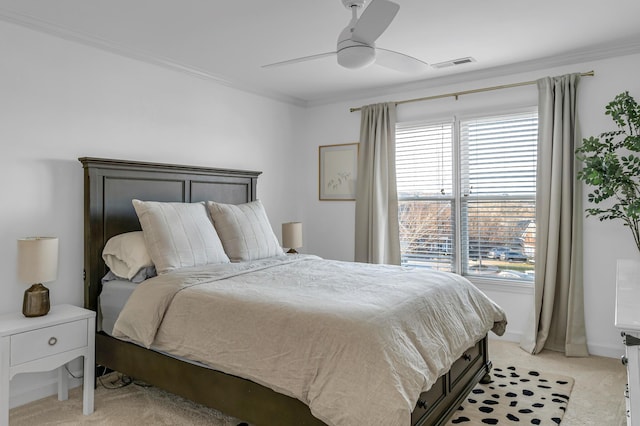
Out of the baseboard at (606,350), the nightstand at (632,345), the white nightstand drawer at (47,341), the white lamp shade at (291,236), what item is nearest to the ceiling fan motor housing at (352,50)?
the nightstand at (632,345)

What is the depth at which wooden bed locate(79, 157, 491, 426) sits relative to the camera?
2074mm

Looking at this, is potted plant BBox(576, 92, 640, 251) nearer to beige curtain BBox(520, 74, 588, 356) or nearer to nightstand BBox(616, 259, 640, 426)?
beige curtain BBox(520, 74, 588, 356)

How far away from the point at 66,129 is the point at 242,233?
58.4 inches

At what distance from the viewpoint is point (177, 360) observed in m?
2.39

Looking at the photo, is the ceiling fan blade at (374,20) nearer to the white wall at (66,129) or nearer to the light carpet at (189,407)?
the white wall at (66,129)

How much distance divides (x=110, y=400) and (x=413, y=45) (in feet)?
11.1

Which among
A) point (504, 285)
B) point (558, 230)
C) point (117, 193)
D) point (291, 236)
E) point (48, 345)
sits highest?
point (117, 193)

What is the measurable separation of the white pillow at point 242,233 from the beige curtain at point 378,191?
4.24 ft

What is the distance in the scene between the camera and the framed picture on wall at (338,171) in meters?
4.85

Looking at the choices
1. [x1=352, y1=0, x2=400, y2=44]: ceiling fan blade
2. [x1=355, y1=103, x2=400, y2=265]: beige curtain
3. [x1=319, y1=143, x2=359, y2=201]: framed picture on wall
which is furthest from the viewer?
[x1=319, y1=143, x2=359, y2=201]: framed picture on wall

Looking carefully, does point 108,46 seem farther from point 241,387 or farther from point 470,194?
point 470,194

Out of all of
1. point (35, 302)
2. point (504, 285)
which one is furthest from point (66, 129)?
point (504, 285)

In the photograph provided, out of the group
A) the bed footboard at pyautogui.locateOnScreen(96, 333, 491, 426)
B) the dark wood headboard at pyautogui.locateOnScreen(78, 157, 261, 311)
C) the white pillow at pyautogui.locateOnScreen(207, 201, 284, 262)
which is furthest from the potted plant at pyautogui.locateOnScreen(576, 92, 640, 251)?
the dark wood headboard at pyautogui.locateOnScreen(78, 157, 261, 311)

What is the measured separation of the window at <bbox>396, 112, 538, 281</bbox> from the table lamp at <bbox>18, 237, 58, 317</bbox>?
3.28 m
